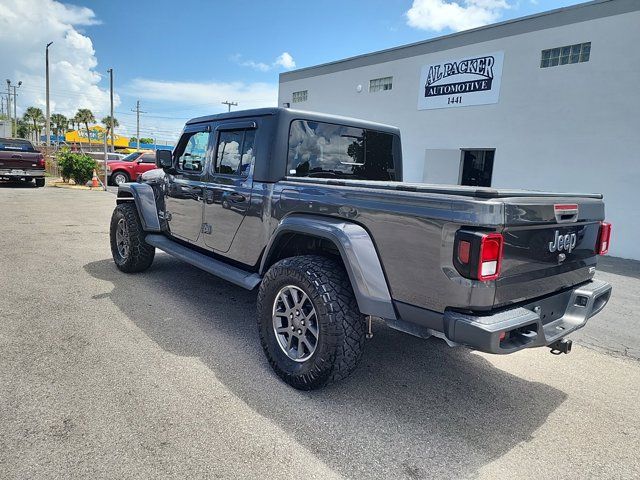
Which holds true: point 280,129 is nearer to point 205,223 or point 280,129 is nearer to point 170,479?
point 205,223

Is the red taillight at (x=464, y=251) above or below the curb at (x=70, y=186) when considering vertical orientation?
above

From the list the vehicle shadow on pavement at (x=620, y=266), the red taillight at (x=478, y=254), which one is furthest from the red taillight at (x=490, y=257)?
the vehicle shadow on pavement at (x=620, y=266)

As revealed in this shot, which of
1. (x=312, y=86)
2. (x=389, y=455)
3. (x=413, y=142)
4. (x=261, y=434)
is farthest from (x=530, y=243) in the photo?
(x=312, y=86)

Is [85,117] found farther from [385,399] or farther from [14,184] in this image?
[385,399]

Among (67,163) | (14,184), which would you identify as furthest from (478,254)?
(14,184)

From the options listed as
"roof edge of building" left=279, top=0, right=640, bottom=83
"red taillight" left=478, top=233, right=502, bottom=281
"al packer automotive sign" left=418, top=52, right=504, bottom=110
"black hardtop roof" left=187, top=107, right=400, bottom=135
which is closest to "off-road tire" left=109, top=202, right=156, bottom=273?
"black hardtop roof" left=187, top=107, right=400, bottom=135

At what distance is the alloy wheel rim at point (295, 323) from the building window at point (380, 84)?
1254 centimetres

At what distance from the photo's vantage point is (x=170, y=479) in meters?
2.09

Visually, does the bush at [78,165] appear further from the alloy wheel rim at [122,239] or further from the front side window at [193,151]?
the front side window at [193,151]

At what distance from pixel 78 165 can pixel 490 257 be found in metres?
20.0

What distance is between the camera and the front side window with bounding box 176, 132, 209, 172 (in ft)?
14.9

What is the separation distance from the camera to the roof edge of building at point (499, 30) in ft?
30.6

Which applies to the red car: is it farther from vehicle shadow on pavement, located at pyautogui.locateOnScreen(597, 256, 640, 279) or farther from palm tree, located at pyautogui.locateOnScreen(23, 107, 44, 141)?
palm tree, located at pyautogui.locateOnScreen(23, 107, 44, 141)

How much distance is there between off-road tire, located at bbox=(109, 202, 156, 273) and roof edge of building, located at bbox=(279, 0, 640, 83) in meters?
10.2
